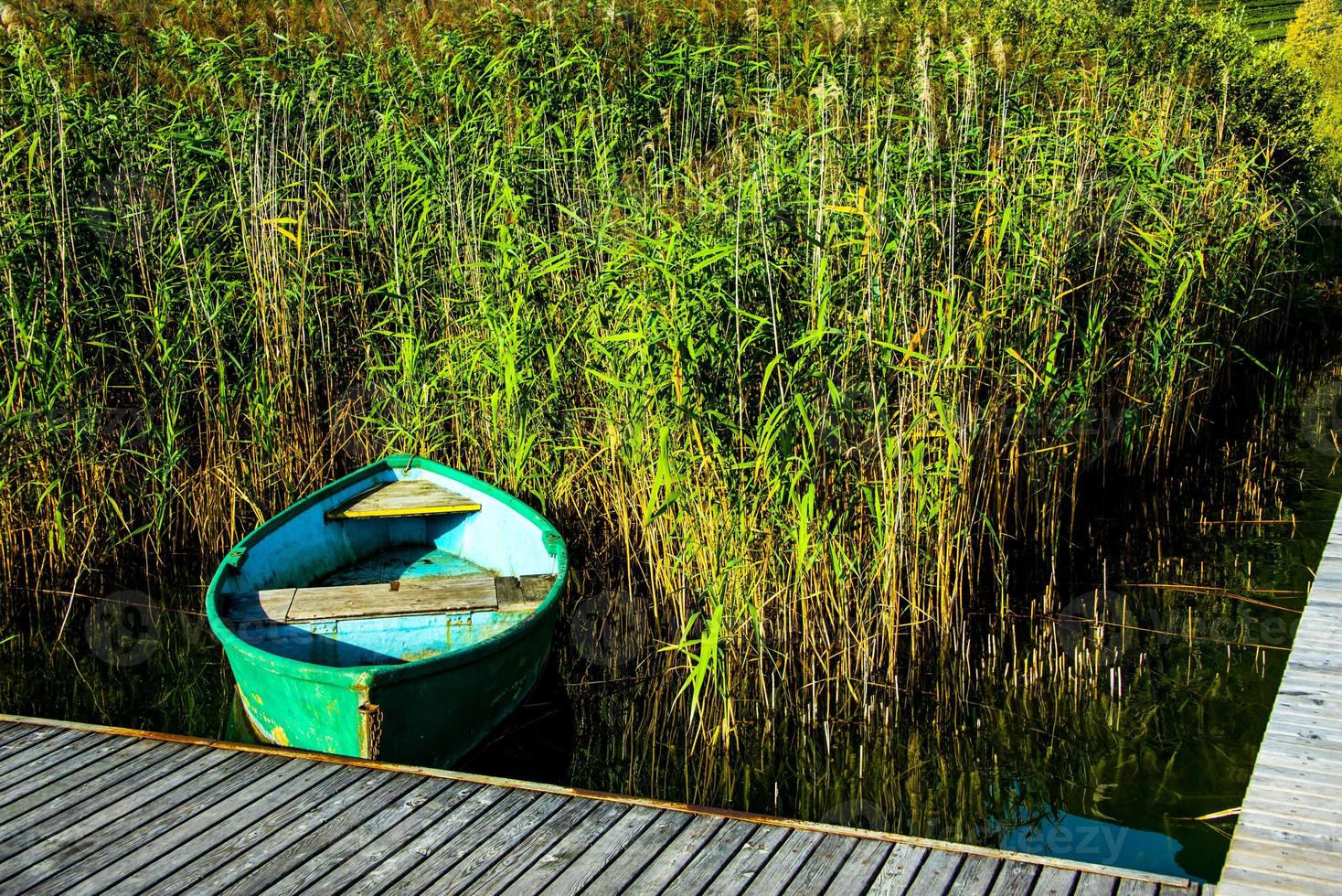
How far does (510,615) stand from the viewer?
4.27 meters

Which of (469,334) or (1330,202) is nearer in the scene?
(469,334)

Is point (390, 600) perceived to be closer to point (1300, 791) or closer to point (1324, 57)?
point (1300, 791)

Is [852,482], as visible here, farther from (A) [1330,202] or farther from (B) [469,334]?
(A) [1330,202]

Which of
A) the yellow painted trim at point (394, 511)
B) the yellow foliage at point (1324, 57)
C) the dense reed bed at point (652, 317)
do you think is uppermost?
the yellow foliage at point (1324, 57)

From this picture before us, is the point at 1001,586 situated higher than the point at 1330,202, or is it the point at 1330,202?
the point at 1330,202

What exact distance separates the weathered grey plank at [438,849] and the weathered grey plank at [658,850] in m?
0.32

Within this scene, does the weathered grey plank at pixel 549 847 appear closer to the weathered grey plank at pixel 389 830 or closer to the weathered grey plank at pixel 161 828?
the weathered grey plank at pixel 389 830

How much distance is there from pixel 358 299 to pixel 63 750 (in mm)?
2835

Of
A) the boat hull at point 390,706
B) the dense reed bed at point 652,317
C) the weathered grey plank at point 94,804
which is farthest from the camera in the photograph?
the dense reed bed at point 652,317

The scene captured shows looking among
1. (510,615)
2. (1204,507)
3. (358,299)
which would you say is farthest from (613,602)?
(1204,507)

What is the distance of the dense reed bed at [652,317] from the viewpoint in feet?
13.4

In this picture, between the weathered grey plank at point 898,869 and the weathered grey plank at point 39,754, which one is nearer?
the weathered grey plank at point 898,869

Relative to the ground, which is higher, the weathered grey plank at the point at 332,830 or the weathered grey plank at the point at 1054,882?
the weathered grey plank at the point at 1054,882

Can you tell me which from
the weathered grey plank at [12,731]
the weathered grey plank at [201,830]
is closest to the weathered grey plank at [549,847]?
the weathered grey plank at [201,830]
